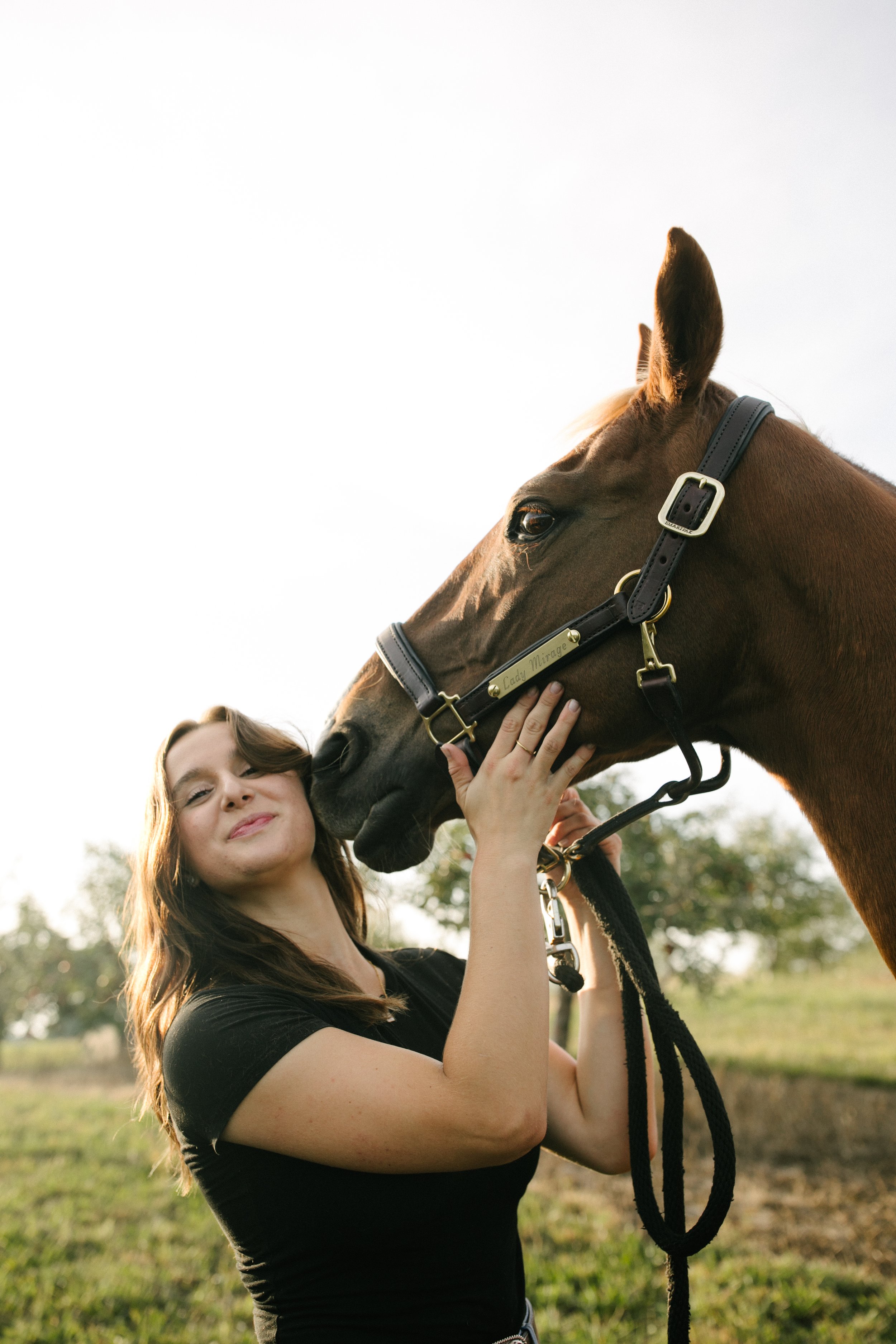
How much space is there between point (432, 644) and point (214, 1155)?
1.35m

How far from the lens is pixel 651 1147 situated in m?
2.30

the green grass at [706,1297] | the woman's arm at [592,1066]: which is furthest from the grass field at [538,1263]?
the woman's arm at [592,1066]

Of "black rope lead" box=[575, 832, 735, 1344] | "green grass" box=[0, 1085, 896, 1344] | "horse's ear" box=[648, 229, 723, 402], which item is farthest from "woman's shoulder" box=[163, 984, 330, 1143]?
"green grass" box=[0, 1085, 896, 1344]

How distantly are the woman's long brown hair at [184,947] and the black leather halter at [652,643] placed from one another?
0.58m

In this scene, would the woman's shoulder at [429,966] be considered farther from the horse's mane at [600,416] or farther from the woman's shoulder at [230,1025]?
the horse's mane at [600,416]

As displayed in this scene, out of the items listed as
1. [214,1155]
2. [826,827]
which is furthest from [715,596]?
[214,1155]

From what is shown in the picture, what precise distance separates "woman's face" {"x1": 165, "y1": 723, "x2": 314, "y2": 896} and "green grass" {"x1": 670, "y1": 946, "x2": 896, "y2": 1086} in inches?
394

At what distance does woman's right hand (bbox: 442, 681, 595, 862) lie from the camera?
1.87 metres

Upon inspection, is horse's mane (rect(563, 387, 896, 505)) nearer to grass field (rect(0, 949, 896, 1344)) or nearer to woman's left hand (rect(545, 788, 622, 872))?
woman's left hand (rect(545, 788, 622, 872))

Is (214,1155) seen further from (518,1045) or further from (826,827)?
(826,827)

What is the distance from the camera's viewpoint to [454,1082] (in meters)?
1.58

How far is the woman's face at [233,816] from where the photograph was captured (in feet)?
7.66

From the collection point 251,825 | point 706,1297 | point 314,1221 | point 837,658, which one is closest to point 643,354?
point 837,658

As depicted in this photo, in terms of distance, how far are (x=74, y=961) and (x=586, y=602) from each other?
21562 mm
